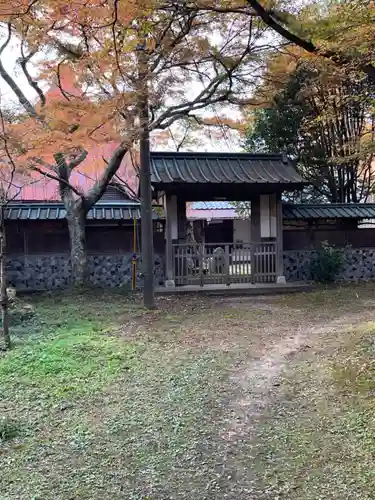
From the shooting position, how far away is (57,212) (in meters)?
10.4

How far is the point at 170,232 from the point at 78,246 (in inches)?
83.4

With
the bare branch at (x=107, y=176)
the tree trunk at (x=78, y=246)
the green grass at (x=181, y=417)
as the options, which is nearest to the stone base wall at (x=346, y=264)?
the bare branch at (x=107, y=176)

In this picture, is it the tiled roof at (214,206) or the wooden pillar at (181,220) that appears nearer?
the wooden pillar at (181,220)

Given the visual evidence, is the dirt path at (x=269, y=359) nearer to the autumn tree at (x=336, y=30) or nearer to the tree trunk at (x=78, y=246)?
the autumn tree at (x=336, y=30)

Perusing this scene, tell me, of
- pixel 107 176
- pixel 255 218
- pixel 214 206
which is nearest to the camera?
pixel 107 176

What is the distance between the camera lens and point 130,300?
8.98 m

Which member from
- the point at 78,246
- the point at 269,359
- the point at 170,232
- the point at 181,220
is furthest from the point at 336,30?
the point at 78,246

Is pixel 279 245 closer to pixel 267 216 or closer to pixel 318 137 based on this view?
pixel 267 216

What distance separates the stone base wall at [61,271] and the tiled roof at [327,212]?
137 inches

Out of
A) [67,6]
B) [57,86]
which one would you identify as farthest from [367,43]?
[57,86]

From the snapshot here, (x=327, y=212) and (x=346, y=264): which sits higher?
(x=327, y=212)

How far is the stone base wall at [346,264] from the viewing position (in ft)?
36.3

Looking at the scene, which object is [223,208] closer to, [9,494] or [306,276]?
[306,276]

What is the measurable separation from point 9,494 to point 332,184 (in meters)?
13.5
